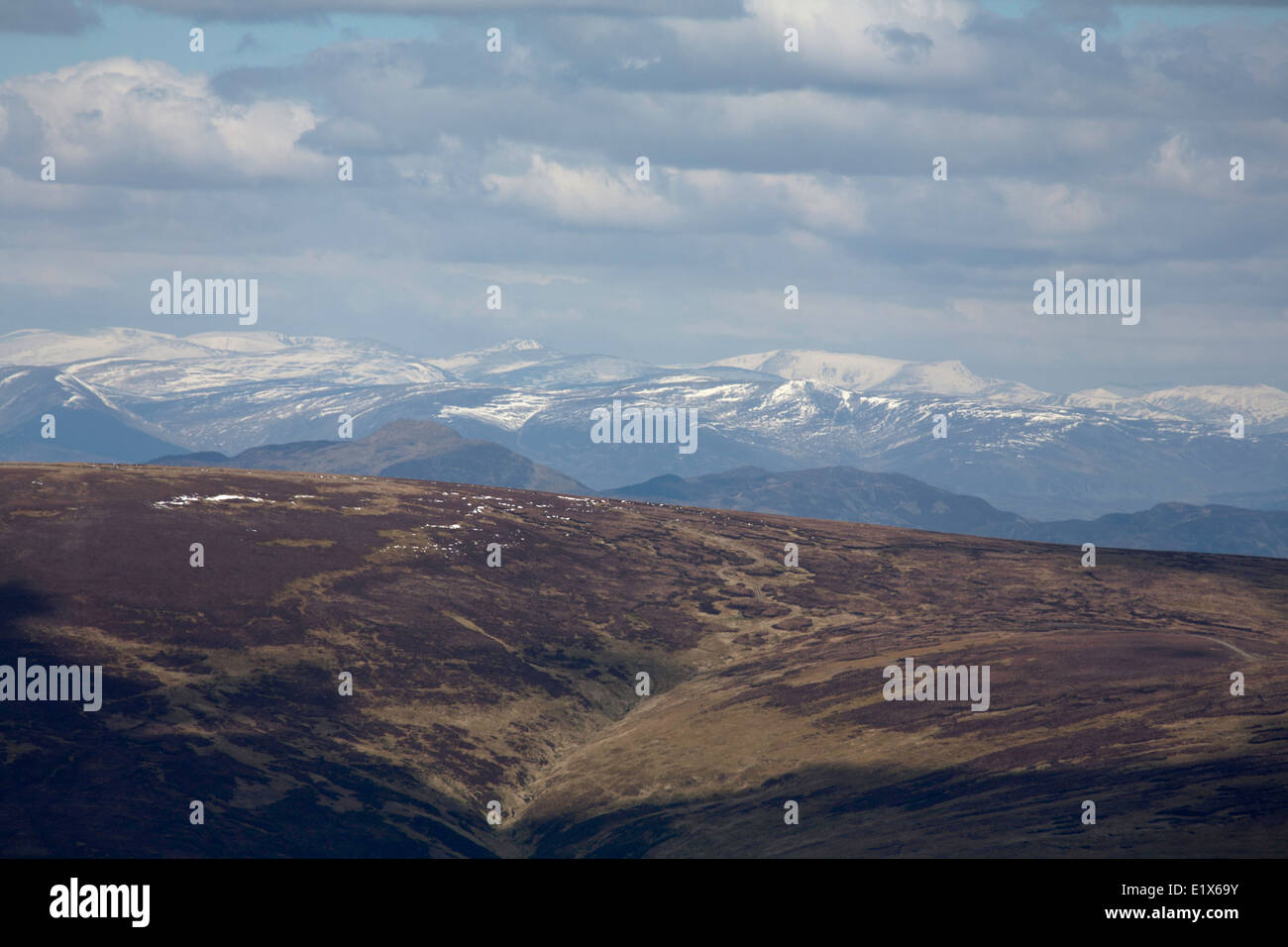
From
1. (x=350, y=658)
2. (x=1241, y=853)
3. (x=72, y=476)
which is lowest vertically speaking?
(x=1241, y=853)

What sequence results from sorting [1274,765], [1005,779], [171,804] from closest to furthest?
[1274,765] < [1005,779] < [171,804]

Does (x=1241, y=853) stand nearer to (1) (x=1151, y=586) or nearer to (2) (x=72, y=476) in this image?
(1) (x=1151, y=586)

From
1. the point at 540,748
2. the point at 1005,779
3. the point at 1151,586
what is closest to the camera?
the point at 1005,779

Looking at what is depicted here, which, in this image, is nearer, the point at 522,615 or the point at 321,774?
the point at 321,774

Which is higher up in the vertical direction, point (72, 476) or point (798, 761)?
point (72, 476)

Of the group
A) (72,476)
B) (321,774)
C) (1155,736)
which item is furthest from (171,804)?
(72,476)
